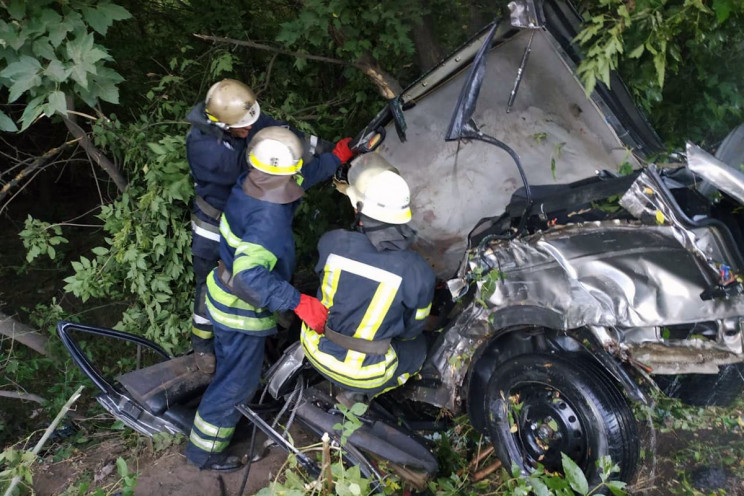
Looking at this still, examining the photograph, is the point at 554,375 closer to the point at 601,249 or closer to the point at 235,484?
the point at 601,249

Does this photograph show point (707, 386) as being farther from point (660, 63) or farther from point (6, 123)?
point (6, 123)

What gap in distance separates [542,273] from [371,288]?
0.79 meters

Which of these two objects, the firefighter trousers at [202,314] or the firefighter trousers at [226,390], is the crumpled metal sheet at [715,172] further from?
the firefighter trousers at [202,314]

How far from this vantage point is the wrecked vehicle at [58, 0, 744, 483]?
1.98 m

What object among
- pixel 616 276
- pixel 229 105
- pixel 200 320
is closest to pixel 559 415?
pixel 616 276

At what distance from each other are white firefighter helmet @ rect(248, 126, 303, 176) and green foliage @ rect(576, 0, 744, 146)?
1.48 m

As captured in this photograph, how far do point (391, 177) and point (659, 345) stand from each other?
1.38m

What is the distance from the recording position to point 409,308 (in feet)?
8.79

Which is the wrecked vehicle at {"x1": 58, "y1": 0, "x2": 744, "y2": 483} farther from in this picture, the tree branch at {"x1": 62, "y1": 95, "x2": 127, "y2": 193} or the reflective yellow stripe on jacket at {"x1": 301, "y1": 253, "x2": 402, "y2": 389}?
the tree branch at {"x1": 62, "y1": 95, "x2": 127, "y2": 193}

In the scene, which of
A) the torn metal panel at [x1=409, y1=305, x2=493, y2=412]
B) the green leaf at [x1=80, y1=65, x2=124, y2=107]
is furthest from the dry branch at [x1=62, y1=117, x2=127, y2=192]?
the torn metal panel at [x1=409, y1=305, x2=493, y2=412]

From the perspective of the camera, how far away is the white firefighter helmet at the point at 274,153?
9.18ft

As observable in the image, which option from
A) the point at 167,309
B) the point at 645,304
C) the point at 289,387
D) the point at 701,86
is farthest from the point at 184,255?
the point at 701,86

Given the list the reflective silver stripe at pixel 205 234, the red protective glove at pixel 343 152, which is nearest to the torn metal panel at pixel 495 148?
the red protective glove at pixel 343 152

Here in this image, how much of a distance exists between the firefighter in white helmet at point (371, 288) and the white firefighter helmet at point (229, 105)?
943 millimetres
